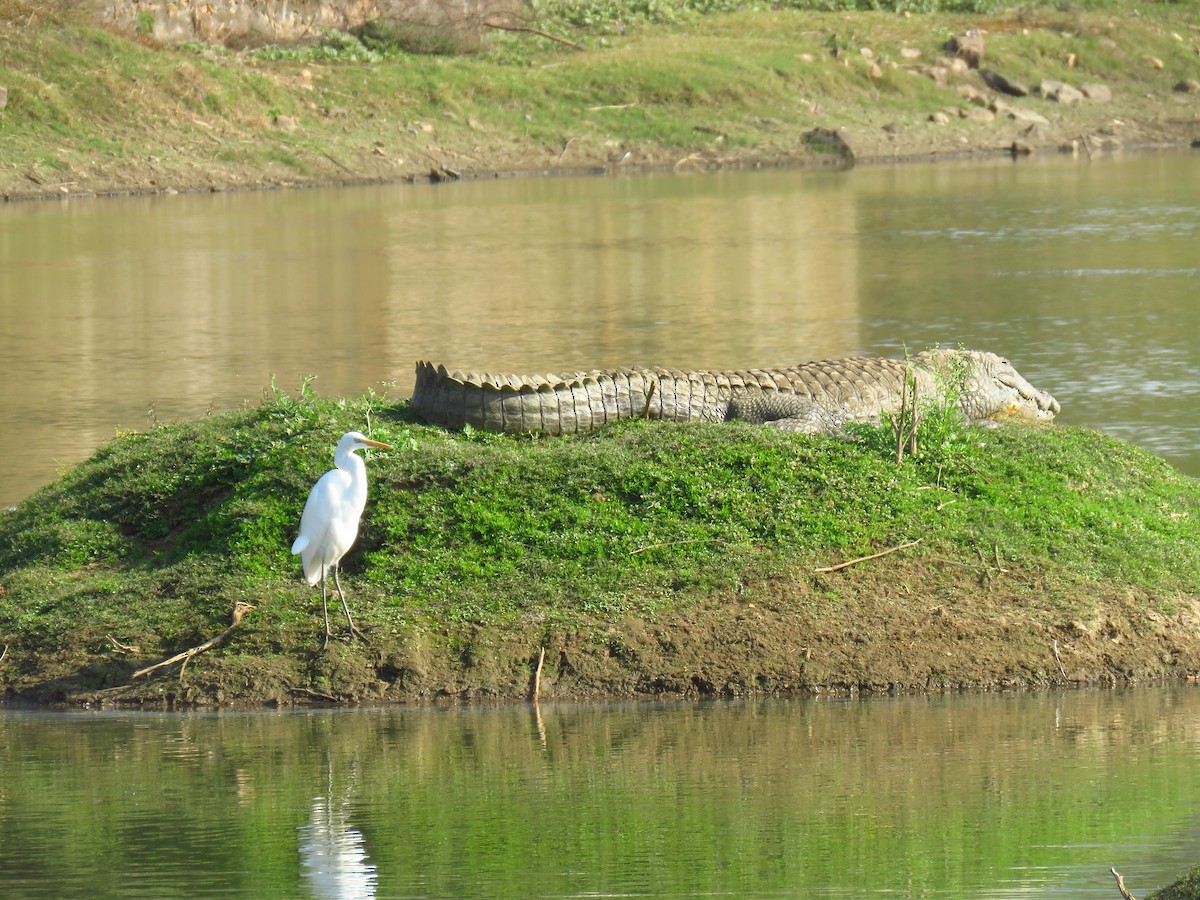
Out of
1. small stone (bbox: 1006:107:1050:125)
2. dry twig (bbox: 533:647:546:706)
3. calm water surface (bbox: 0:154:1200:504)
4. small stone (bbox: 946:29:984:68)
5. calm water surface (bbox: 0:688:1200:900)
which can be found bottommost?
calm water surface (bbox: 0:688:1200:900)

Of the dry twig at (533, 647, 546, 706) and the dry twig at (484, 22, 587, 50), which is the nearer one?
the dry twig at (533, 647, 546, 706)

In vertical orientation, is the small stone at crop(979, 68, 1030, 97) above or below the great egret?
above

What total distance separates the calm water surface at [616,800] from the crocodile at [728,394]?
2.01 meters

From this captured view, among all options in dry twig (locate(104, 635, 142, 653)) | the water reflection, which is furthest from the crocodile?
the water reflection

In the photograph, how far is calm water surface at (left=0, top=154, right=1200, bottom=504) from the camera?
13.6m

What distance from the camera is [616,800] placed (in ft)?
18.6

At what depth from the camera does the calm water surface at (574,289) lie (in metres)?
13.6

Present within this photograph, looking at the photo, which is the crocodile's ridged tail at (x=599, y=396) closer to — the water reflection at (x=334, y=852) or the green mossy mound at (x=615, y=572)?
the green mossy mound at (x=615, y=572)

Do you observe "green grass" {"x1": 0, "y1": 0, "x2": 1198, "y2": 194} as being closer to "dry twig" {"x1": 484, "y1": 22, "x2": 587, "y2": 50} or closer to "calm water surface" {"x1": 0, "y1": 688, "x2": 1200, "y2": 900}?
"dry twig" {"x1": 484, "y1": 22, "x2": 587, "y2": 50}

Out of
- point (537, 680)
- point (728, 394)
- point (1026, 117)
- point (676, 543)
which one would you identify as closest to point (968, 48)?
point (1026, 117)

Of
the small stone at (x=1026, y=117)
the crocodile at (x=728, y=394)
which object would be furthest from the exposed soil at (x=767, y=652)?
the small stone at (x=1026, y=117)

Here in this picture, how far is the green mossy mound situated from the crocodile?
40 centimetres

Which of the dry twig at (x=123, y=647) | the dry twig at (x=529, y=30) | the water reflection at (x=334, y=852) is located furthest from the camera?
the dry twig at (x=529, y=30)

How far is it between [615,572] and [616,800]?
1.50 metres
